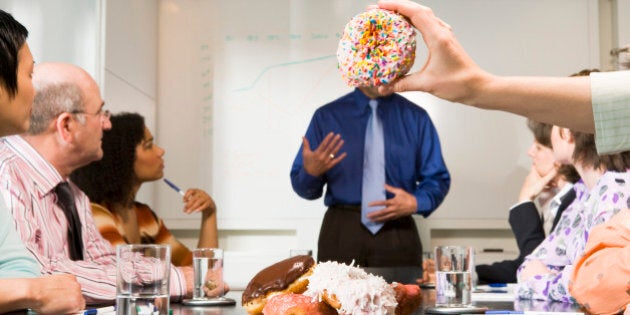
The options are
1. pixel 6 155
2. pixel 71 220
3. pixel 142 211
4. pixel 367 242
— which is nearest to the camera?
pixel 6 155

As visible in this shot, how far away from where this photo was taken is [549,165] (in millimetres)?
3361

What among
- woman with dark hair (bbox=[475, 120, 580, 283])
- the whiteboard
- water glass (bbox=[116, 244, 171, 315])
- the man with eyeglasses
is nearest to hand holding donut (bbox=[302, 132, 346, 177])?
woman with dark hair (bbox=[475, 120, 580, 283])

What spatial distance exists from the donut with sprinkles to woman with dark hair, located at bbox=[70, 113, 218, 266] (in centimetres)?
153

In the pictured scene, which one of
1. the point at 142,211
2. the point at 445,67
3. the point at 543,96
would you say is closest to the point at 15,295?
the point at 445,67

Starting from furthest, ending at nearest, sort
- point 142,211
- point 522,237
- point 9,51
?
point 142,211, point 522,237, point 9,51

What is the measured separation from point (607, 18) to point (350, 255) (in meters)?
2.38

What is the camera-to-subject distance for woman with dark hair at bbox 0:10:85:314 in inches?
53.6

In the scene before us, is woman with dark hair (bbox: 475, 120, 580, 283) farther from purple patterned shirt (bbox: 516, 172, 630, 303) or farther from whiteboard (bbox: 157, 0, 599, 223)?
whiteboard (bbox: 157, 0, 599, 223)

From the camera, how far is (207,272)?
5.41ft

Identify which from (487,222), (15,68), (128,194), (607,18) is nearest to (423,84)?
(15,68)

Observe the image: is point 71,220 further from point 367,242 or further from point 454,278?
point 367,242

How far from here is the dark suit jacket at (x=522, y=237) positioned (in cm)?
280

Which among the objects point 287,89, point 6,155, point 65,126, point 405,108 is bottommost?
point 6,155

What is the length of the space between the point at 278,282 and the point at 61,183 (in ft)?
4.00
